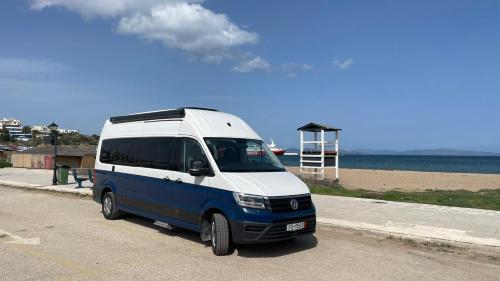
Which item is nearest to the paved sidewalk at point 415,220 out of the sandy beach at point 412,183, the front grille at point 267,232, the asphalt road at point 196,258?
the asphalt road at point 196,258

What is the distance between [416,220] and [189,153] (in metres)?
5.73

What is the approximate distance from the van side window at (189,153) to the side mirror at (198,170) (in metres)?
0.28

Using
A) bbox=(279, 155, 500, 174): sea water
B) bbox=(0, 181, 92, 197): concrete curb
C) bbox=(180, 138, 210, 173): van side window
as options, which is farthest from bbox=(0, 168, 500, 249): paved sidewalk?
bbox=(279, 155, 500, 174): sea water

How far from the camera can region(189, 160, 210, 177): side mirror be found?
308 inches

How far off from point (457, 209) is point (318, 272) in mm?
7552

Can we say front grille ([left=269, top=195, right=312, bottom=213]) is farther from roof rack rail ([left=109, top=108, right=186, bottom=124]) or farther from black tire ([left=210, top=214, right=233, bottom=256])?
roof rack rail ([left=109, top=108, right=186, bottom=124])

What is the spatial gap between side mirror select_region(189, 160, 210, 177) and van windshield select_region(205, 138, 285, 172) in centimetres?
26

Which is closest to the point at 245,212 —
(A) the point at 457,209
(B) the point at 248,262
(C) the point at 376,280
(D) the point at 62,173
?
(B) the point at 248,262

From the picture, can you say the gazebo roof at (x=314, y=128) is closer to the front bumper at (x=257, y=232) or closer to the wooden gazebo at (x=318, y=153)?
the wooden gazebo at (x=318, y=153)

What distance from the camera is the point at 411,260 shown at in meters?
7.56

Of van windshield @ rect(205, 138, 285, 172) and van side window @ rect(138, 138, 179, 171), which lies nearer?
van windshield @ rect(205, 138, 285, 172)

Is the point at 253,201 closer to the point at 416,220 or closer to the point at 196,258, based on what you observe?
the point at 196,258

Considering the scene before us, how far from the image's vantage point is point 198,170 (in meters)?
7.81

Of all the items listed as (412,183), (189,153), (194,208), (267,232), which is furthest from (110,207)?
(412,183)
